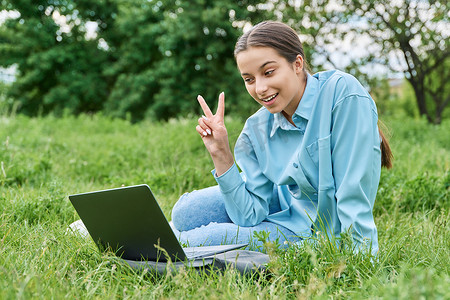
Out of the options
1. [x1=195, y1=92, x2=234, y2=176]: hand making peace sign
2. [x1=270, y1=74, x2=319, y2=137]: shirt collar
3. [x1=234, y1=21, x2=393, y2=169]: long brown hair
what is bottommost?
[x1=195, y1=92, x2=234, y2=176]: hand making peace sign

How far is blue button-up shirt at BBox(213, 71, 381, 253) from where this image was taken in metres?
2.23

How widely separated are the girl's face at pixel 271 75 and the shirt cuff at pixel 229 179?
0.39m

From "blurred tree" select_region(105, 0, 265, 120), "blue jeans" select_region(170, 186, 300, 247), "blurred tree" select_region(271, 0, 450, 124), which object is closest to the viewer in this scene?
"blue jeans" select_region(170, 186, 300, 247)

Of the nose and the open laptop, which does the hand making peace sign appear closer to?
the nose

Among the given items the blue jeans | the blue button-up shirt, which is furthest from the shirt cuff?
the blue jeans

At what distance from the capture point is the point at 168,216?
3.42 metres

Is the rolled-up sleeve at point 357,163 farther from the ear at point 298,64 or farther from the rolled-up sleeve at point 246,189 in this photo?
the rolled-up sleeve at point 246,189

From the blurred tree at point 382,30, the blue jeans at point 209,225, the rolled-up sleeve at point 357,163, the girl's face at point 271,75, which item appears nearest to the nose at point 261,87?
the girl's face at point 271,75

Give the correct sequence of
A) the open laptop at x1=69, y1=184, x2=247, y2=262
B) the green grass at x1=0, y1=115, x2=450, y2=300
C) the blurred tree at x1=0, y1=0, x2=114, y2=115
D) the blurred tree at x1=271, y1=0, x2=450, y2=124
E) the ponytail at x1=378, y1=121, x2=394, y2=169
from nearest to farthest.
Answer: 1. the green grass at x1=0, y1=115, x2=450, y2=300
2. the open laptop at x1=69, y1=184, x2=247, y2=262
3. the ponytail at x1=378, y1=121, x2=394, y2=169
4. the blurred tree at x1=271, y1=0, x2=450, y2=124
5. the blurred tree at x1=0, y1=0, x2=114, y2=115

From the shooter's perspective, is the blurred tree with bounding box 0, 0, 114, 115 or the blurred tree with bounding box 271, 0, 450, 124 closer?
the blurred tree with bounding box 271, 0, 450, 124

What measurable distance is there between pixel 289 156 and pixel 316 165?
202mm

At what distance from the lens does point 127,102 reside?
1545cm

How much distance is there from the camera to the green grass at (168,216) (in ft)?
5.73

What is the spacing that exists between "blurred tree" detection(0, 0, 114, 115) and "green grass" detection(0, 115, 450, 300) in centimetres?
1076
